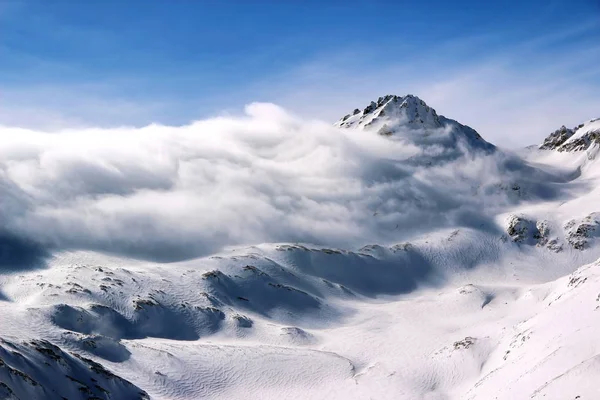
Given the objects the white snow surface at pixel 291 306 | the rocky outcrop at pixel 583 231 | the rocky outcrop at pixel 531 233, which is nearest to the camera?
the white snow surface at pixel 291 306

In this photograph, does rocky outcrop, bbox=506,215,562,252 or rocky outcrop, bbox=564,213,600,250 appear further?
rocky outcrop, bbox=506,215,562,252

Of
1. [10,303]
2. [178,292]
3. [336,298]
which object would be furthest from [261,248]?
[10,303]

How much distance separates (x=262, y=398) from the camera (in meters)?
86.4

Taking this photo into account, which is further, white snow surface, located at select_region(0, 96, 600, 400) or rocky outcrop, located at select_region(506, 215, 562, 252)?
rocky outcrop, located at select_region(506, 215, 562, 252)

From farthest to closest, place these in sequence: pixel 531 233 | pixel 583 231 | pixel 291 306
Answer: pixel 531 233 < pixel 583 231 < pixel 291 306

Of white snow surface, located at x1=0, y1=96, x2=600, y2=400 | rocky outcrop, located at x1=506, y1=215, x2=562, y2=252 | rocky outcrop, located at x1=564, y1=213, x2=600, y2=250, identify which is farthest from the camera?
rocky outcrop, located at x1=506, y1=215, x2=562, y2=252

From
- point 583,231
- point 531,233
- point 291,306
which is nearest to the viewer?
point 291,306

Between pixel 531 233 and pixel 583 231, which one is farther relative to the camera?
pixel 531 233

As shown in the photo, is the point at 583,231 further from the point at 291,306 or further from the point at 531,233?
the point at 291,306

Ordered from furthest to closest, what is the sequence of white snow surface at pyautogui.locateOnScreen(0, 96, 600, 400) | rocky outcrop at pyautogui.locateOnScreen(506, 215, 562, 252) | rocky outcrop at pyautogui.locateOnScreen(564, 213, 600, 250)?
rocky outcrop at pyautogui.locateOnScreen(506, 215, 562, 252), rocky outcrop at pyautogui.locateOnScreen(564, 213, 600, 250), white snow surface at pyautogui.locateOnScreen(0, 96, 600, 400)

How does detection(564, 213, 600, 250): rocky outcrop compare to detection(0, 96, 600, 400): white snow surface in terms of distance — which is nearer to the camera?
detection(0, 96, 600, 400): white snow surface

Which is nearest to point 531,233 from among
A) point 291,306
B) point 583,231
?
point 583,231

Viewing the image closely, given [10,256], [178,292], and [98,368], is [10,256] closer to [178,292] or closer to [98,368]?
[178,292]

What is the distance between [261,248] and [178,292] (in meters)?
42.4
